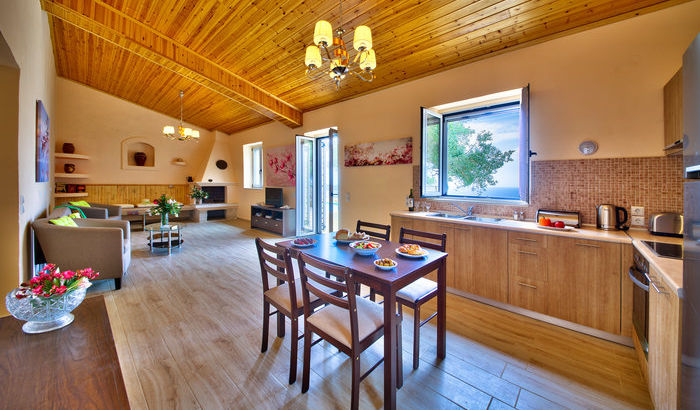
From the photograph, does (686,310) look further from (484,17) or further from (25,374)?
(484,17)

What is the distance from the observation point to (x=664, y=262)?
4.50ft

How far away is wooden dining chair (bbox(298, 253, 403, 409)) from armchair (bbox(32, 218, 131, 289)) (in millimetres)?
2804

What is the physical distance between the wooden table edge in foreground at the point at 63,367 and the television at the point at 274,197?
5393mm

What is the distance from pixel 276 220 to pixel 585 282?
553cm

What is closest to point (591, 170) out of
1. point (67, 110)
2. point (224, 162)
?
point (224, 162)

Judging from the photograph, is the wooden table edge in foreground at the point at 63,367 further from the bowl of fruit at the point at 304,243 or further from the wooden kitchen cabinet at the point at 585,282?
the wooden kitchen cabinet at the point at 585,282

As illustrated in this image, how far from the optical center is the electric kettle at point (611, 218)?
7.78 feet

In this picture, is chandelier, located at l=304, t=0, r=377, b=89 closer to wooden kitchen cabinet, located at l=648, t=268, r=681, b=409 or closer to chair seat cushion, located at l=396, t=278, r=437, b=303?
chair seat cushion, located at l=396, t=278, r=437, b=303

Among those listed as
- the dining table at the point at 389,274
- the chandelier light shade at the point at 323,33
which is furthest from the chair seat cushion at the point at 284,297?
the chandelier light shade at the point at 323,33

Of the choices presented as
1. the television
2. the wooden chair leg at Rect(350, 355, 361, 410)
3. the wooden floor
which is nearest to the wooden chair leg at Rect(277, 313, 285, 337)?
the wooden floor

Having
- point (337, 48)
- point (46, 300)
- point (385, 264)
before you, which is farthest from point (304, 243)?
point (337, 48)

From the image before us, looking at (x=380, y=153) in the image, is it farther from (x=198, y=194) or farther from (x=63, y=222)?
(x=198, y=194)

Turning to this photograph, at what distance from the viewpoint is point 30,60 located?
2.85m

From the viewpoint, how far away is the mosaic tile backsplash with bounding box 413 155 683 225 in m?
2.24
